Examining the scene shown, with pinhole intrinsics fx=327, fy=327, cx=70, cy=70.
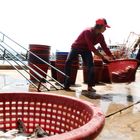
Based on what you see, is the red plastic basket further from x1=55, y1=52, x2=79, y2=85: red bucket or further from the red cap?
x1=55, y1=52, x2=79, y2=85: red bucket

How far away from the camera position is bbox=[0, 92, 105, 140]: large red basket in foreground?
238 cm

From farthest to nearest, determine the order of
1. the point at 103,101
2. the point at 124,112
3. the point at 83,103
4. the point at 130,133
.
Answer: the point at 103,101
the point at 124,112
the point at 130,133
the point at 83,103

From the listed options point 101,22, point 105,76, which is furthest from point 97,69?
point 101,22

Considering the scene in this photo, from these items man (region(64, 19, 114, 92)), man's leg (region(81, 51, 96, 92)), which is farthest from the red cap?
man's leg (region(81, 51, 96, 92))

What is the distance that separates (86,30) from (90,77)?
3.27 ft

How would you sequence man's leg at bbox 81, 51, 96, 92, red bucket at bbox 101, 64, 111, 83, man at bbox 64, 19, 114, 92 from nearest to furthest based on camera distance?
man at bbox 64, 19, 114, 92
man's leg at bbox 81, 51, 96, 92
red bucket at bbox 101, 64, 111, 83

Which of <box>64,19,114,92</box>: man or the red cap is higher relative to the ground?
the red cap

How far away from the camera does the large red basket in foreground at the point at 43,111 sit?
7.81 ft

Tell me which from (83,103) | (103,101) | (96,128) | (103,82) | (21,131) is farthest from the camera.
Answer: (103,82)

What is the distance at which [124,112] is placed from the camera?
16.3 feet

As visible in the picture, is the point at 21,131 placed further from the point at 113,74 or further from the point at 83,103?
the point at 113,74

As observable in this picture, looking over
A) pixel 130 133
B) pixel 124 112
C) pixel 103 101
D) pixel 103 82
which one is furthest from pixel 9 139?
pixel 103 82

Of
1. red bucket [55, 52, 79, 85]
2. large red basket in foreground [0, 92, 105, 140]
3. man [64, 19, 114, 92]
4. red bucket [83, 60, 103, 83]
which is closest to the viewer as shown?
large red basket in foreground [0, 92, 105, 140]

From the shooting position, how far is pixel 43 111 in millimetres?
2670
